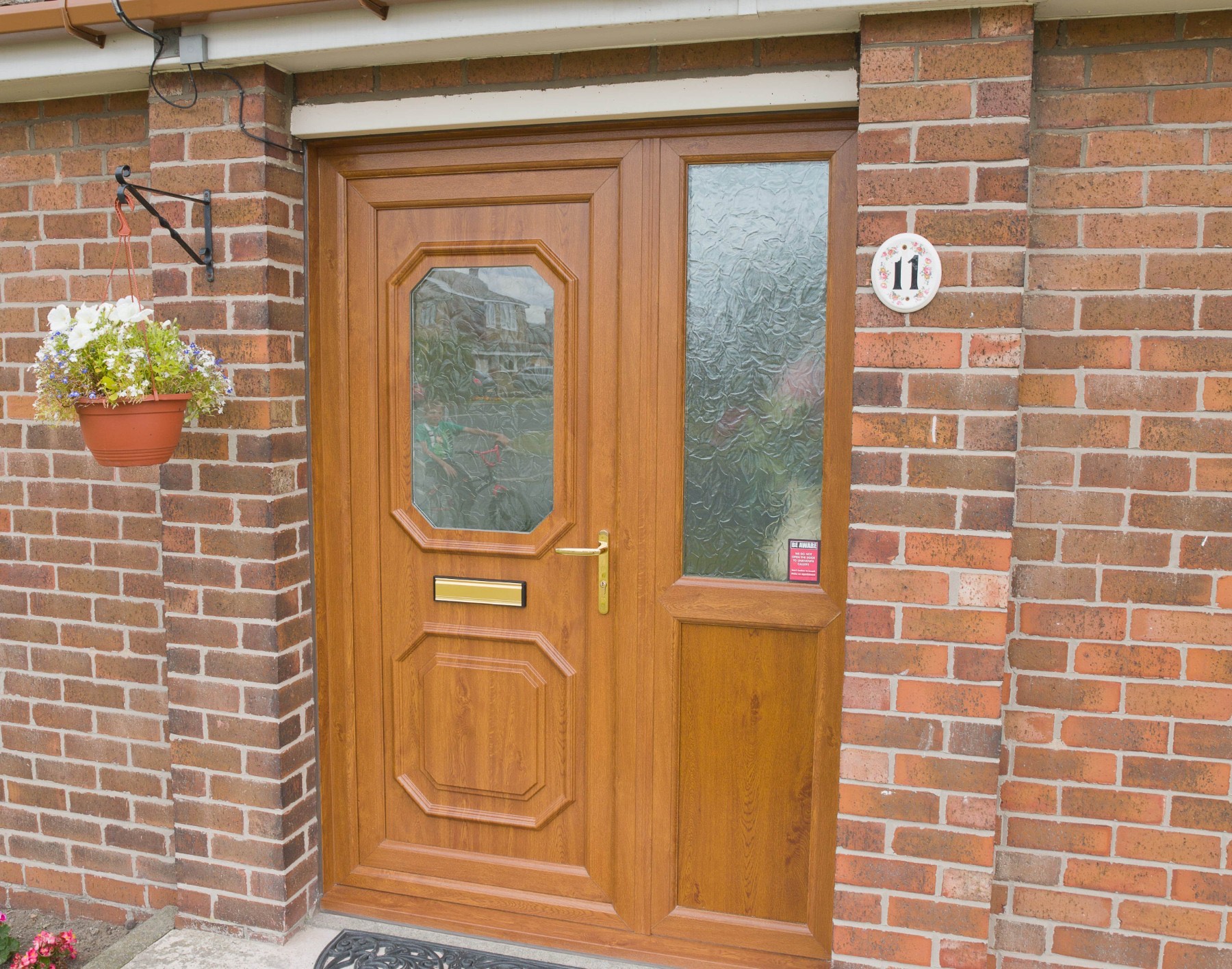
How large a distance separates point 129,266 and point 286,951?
7.14 ft

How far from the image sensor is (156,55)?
8.89 feet

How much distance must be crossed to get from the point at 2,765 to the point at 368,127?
2.62 metres

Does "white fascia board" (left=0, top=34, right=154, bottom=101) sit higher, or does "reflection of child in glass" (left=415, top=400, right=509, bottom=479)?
"white fascia board" (left=0, top=34, right=154, bottom=101)

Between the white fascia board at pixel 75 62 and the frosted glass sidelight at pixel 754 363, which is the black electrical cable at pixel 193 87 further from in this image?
the frosted glass sidelight at pixel 754 363

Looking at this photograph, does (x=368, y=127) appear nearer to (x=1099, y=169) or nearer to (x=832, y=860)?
(x=1099, y=169)

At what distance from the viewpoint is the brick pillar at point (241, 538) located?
280cm

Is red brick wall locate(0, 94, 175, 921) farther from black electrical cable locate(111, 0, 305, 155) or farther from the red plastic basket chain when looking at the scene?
black electrical cable locate(111, 0, 305, 155)

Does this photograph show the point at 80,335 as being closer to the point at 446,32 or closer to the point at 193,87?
the point at 193,87

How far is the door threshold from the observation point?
9.52 feet

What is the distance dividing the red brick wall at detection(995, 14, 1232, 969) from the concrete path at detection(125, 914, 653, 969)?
1.34 metres

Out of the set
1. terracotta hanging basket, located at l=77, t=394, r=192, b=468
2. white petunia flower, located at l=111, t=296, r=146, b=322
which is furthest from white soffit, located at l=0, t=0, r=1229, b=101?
terracotta hanging basket, located at l=77, t=394, r=192, b=468

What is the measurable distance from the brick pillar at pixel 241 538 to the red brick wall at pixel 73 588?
26 centimetres

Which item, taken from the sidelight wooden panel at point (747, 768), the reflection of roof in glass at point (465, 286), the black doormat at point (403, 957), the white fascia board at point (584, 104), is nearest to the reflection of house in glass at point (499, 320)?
the reflection of roof in glass at point (465, 286)

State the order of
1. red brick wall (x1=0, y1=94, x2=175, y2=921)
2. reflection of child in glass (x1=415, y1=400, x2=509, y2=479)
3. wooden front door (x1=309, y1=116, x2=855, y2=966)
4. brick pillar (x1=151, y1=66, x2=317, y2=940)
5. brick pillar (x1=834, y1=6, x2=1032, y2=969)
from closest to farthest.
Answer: brick pillar (x1=834, y1=6, x2=1032, y2=969) → wooden front door (x1=309, y1=116, x2=855, y2=966) → brick pillar (x1=151, y1=66, x2=317, y2=940) → reflection of child in glass (x1=415, y1=400, x2=509, y2=479) → red brick wall (x1=0, y1=94, x2=175, y2=921)
